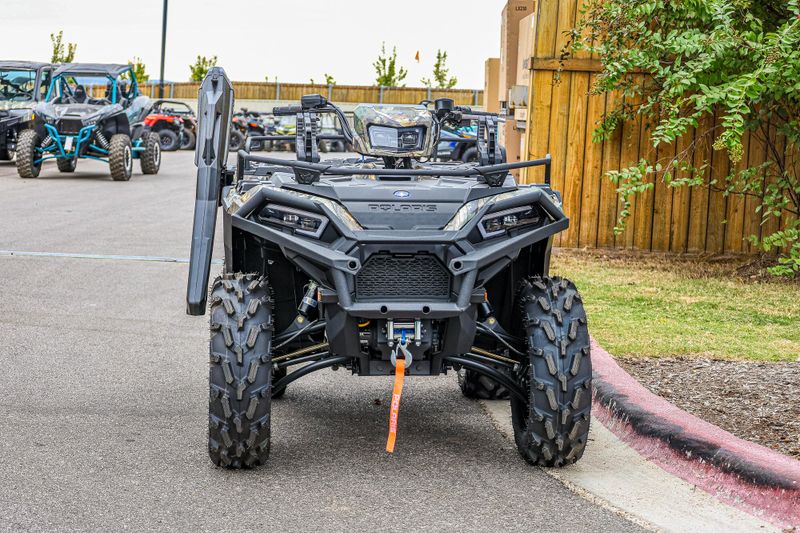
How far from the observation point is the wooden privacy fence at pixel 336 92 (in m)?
61.1

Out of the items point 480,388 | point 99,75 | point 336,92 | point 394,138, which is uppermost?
point 336,92

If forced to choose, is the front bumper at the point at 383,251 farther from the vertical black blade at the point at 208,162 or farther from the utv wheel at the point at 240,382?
the vertical black blade at the point at 208,162

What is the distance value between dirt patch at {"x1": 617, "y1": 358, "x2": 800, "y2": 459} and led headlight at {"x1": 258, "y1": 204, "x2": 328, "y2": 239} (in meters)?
2.21

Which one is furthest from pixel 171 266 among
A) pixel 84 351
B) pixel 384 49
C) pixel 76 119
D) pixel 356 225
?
pixel 384 49

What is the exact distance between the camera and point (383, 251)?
5168mm

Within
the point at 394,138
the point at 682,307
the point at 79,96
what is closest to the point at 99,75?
the point at 79,96

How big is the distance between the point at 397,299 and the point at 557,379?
76cm

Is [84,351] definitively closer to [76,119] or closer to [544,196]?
[544,196]

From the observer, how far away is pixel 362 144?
6.08 m

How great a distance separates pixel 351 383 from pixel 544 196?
2278 mm

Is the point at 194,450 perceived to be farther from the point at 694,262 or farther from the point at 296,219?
the point at 694,262

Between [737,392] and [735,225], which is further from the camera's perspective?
[735,225]

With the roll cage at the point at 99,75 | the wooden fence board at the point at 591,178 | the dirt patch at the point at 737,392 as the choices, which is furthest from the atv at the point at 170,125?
the dirt patch at the point at 737,392

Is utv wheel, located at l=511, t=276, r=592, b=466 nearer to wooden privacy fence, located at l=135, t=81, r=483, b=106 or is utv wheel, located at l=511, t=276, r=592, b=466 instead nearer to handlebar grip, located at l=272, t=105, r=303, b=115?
handlebar grip, located at l=272, t=105, r=303, b=115
